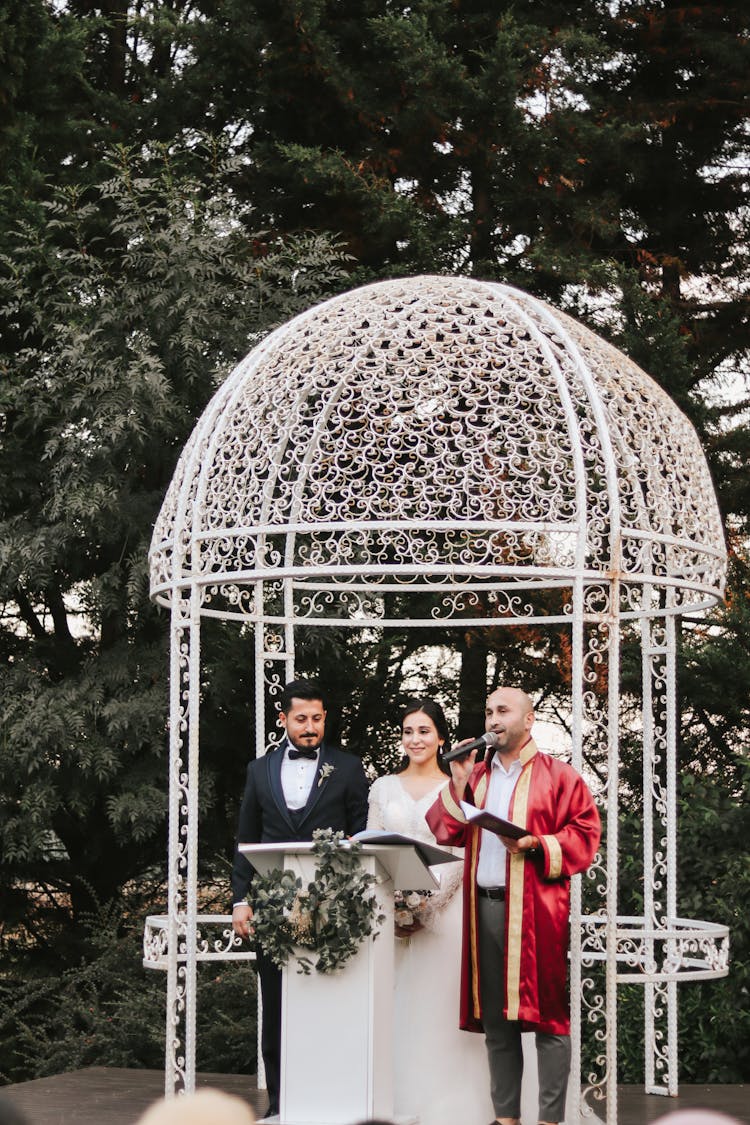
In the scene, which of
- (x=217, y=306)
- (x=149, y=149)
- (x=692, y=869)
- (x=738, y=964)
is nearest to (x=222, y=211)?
(x=217, y=306)

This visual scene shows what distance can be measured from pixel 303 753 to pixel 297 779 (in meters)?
0.11

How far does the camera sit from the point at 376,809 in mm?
6301

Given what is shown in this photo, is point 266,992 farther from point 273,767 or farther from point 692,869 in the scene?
point 692,869

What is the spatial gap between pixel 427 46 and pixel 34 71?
9.72 feet

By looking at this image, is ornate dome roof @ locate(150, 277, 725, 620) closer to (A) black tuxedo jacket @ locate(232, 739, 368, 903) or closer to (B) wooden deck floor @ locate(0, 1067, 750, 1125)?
(A) black tuxedo jacket @ locate(232, 739, 368, 903)

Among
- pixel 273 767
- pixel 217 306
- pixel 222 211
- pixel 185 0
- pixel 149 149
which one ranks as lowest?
pixel 273 767

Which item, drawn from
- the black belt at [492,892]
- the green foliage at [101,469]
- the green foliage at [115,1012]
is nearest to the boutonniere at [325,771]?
the black belt at [492,892]

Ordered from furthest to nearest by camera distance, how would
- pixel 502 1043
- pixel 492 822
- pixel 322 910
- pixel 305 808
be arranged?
pixel 305 808, pixel 502 1043, pixel 322 910, pixel 492 822

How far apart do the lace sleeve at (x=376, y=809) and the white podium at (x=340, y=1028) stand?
71 cm

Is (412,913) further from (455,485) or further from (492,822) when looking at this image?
(455,485)

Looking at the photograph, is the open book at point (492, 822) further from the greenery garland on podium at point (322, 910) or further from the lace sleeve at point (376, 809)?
the lace sleeve at point (376, 809)

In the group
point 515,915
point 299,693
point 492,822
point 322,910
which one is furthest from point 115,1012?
point 492,822

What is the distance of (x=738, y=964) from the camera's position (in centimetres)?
798

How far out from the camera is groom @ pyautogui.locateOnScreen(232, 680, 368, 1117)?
243 inches
